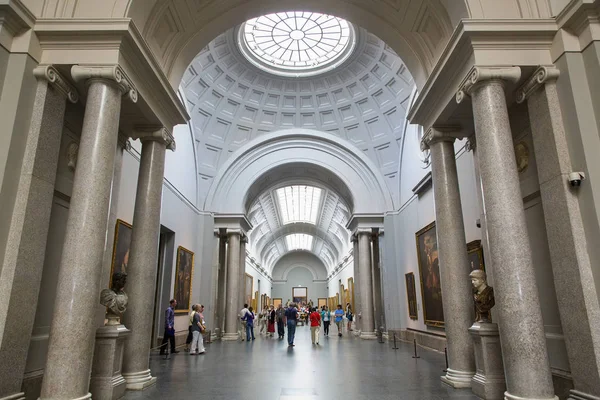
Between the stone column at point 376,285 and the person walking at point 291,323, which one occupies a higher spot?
the stone column at point 376,285

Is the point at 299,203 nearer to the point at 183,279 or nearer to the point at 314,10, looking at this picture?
the point at 183,279

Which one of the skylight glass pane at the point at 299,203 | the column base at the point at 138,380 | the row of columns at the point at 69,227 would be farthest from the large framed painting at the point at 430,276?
the skylight glass pane at the point at 299,203

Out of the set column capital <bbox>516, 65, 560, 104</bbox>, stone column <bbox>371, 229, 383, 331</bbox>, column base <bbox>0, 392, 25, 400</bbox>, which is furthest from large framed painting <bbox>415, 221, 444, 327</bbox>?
column base <bbox>0, 392, 25, 400</bbox>

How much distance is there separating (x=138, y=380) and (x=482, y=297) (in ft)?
18.6

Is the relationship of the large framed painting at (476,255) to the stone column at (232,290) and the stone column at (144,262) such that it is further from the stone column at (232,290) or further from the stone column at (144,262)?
the stone column at (232,290)

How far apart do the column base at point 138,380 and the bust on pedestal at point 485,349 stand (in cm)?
524

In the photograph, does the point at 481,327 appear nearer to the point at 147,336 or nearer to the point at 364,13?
the point at 147,336

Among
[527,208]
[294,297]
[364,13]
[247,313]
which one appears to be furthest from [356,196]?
[294,297]

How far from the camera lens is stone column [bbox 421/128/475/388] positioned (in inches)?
255

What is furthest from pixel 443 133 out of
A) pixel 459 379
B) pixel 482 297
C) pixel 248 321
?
pixel 248 321

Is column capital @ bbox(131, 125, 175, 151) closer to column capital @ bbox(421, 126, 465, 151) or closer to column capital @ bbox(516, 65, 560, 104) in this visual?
column capital @ bbox(421, 126, 465, 151)

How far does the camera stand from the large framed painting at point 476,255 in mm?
8867

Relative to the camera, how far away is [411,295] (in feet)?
48.6

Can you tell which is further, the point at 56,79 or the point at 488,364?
the point at 488,364
